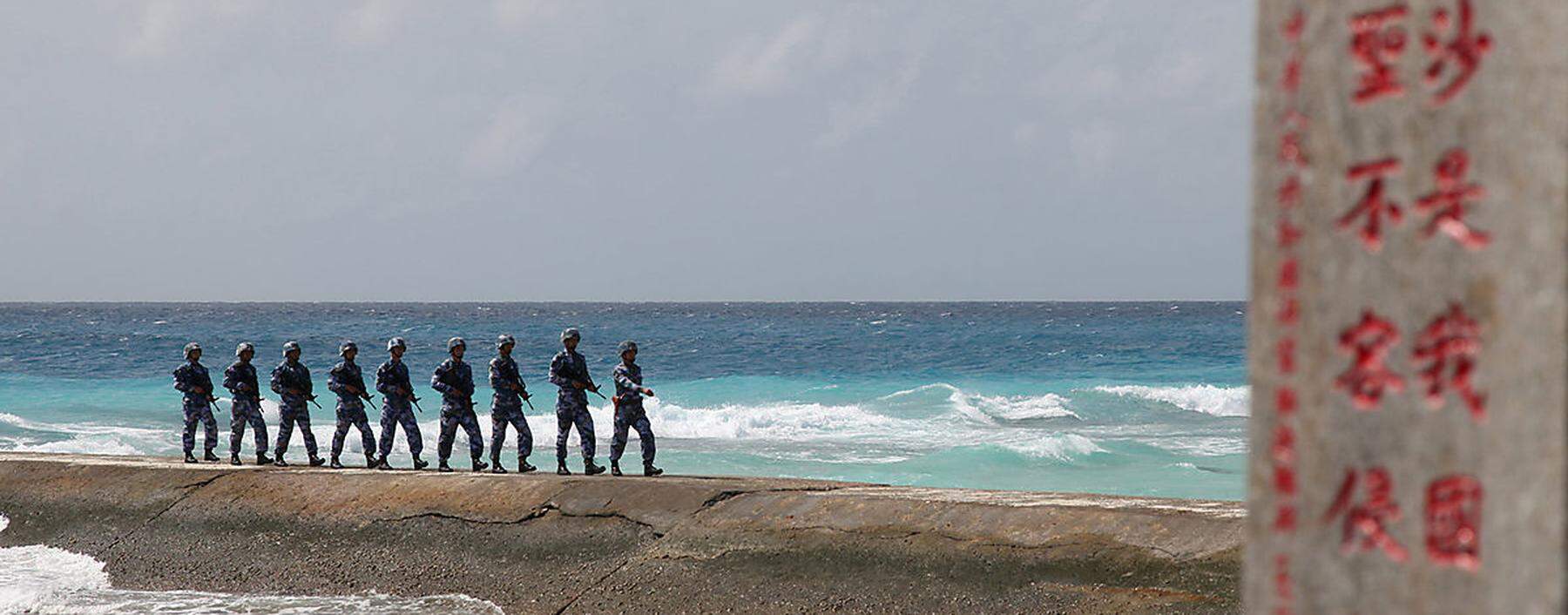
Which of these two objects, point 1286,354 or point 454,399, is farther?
point 454,399

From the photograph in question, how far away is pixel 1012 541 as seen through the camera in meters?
8.62

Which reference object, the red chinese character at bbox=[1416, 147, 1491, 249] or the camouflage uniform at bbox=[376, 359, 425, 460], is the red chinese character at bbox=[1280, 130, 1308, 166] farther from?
the camouflage uniform at bbox=[376, 359, 425, 460]

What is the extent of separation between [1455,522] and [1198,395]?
3130 cm

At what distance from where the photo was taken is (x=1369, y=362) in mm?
2682

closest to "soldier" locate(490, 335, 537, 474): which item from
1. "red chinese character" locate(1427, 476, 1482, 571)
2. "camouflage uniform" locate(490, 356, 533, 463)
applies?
"camouflage uniform" locate(490, 356, 533, 463)

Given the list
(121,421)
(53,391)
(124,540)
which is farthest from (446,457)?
(53,391)

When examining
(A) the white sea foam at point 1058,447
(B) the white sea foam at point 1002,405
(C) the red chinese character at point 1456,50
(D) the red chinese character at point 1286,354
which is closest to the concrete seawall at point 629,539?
(D) the red chinese character at point 1286,354

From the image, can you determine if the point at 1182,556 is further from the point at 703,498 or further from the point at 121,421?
the point at 121,421

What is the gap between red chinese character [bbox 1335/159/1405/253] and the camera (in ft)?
8.74

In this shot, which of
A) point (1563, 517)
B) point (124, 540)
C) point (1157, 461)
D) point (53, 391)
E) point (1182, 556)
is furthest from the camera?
point (53, 391)

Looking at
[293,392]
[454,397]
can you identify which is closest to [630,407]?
[454,397]

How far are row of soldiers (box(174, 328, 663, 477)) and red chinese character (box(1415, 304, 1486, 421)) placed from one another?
9187 mm

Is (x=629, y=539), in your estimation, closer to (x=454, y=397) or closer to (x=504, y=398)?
(x=504, y=398)

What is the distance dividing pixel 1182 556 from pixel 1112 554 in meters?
0.37
